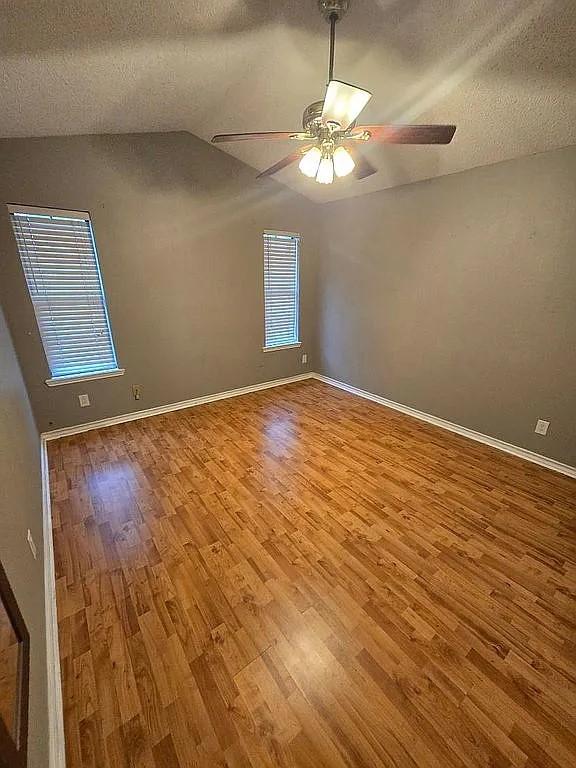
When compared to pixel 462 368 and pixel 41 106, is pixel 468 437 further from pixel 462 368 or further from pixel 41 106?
pixel 41 106

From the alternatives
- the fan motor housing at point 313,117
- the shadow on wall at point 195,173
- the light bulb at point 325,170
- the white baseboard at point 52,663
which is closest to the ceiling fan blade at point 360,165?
the light bulb at point 325,170

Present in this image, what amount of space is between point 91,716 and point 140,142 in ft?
13.2

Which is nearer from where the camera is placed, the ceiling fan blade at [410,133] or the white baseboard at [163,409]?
the ceiling fan blade at [410,133]

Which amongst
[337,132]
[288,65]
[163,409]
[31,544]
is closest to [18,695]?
[31,544]

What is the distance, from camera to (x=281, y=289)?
4254 millimetres

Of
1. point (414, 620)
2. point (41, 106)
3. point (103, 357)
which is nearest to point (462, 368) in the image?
point (414, 620)

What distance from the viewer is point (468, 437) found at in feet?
10.1

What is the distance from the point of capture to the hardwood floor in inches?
42.1

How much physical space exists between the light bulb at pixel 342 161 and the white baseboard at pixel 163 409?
2.93m

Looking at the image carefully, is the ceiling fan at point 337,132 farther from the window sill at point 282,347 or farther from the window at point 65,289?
the window sill at point 282,347

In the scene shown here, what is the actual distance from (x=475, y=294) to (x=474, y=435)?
137cm

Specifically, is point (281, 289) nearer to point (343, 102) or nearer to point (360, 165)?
point (360, 165)

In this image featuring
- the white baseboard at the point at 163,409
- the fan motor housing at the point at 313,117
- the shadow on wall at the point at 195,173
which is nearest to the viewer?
the fan motor housing at the point at 313,117

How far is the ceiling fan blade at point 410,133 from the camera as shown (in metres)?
1.38
